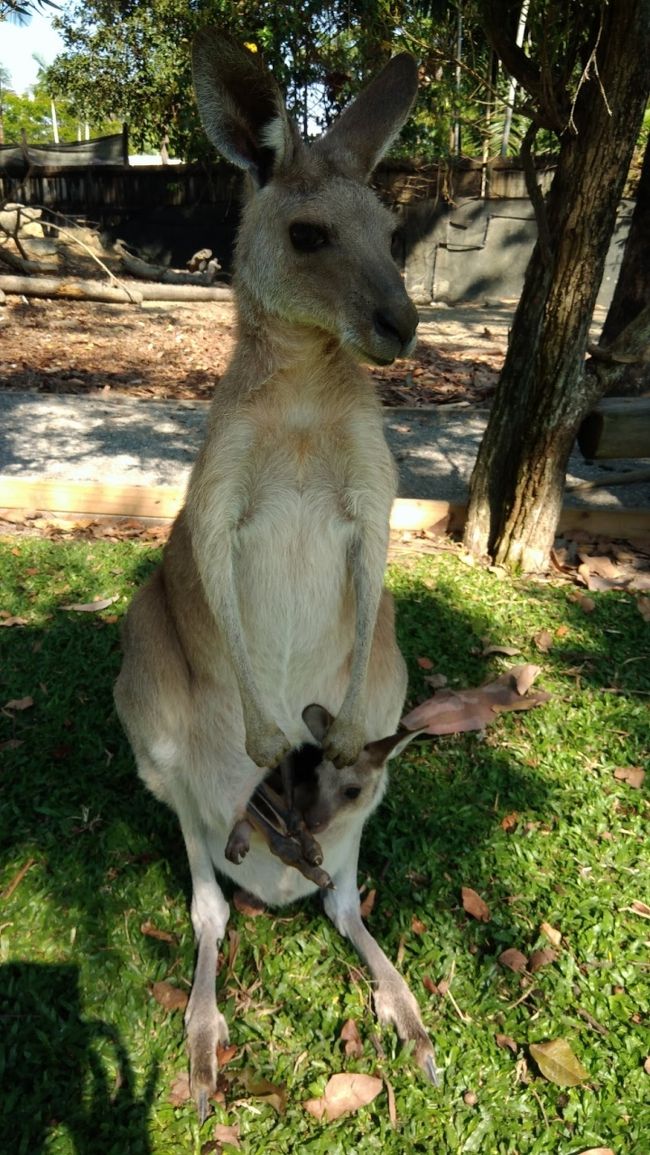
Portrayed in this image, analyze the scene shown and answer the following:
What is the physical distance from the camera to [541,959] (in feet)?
6.56

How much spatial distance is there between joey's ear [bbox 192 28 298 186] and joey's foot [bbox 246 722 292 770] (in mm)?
1262

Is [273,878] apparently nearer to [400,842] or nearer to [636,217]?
[400,842]

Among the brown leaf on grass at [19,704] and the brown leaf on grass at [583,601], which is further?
the brown leaf on grass at [583,601]

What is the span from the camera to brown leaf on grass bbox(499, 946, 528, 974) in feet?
6.56

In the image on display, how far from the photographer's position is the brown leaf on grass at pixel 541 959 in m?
1.99

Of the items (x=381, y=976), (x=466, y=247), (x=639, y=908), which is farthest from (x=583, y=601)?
Result: (x=466, y=247)

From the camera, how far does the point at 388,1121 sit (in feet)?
5.56

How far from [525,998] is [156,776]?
102 cm

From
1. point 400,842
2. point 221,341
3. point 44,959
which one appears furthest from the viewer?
point 221,341

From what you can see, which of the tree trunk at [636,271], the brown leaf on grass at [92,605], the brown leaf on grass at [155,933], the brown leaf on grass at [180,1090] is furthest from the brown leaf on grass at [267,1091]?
the tree trunk at [636,271]

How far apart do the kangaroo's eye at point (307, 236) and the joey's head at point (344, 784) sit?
3.48 ft

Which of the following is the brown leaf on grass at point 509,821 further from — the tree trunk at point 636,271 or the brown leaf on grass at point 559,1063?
the tree trunk at point 636,271

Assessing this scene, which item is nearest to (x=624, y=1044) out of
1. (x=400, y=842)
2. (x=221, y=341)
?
(x=400, y=842)

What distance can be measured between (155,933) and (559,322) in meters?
2.68
